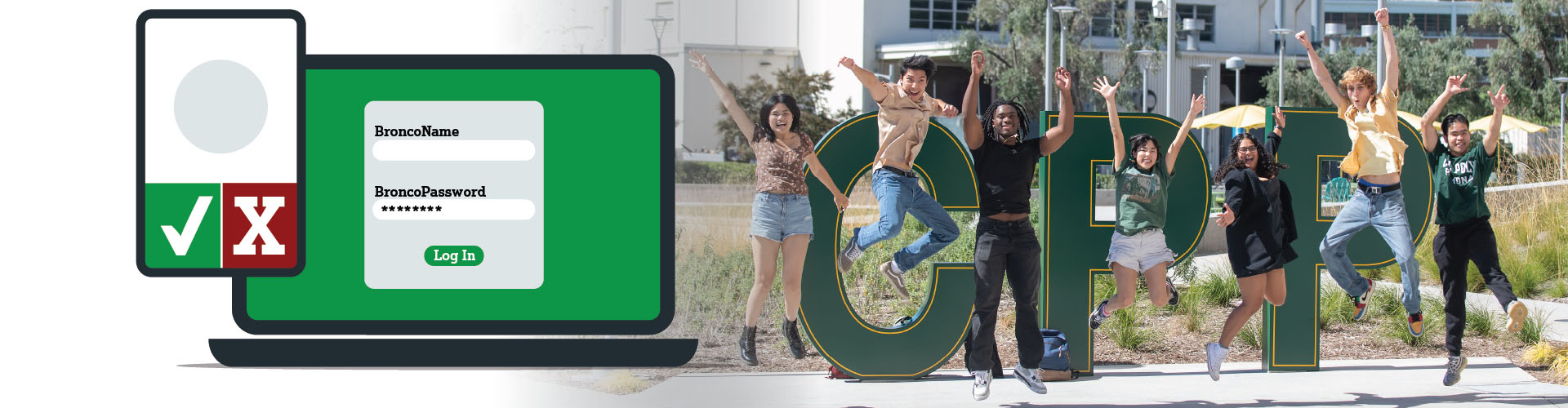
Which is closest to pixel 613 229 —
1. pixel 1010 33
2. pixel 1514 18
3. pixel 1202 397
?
pixel 1202 397

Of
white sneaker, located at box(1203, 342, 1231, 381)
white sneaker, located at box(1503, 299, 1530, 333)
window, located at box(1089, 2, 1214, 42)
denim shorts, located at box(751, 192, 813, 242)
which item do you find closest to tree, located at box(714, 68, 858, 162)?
denim shorts, located at box(751, 192, 813, 242)

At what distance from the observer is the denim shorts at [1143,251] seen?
7.54 meters

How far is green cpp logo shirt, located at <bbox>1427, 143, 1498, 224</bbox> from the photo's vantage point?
312 inches

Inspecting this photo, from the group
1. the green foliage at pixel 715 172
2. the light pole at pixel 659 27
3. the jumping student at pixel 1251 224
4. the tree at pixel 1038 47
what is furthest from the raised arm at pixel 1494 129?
the tree at pixel 1038 47

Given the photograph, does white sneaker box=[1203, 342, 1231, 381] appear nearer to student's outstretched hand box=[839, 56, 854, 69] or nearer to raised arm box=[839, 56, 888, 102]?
raised arm box=[839, 56, 888, 102]

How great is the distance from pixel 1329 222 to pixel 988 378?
281 cm

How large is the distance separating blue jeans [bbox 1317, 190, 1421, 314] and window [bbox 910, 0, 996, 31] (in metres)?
35.2

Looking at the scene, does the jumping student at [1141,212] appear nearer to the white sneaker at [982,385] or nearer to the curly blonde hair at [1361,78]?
the white sneaker at [982,385]

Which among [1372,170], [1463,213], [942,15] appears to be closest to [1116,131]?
[1372,170]

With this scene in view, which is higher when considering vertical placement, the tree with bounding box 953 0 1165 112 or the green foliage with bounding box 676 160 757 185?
the tree with bounding box 953 0 1165 112

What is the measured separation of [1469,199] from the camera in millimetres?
7941

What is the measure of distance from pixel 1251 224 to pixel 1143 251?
0.77m

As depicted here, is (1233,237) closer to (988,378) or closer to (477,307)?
(988,378)

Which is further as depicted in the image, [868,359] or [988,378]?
[868,359]
